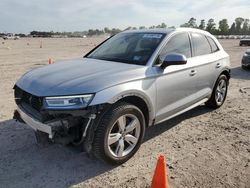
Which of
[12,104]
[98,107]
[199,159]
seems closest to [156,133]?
[199,159]

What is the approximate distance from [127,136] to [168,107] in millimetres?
977

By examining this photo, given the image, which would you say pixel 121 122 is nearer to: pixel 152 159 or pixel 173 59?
pixel 152 159

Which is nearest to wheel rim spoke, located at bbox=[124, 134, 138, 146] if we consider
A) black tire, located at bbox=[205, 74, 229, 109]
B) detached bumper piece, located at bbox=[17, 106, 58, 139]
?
detached bumper piece, located at bbox=[17, 106, 58, 139]

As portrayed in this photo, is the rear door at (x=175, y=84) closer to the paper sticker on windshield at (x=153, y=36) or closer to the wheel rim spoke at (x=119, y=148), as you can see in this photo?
the paper sticker on windshield at (x=153, y=36)

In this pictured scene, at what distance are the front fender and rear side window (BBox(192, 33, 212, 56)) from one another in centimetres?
166

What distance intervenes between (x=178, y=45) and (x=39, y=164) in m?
2.94

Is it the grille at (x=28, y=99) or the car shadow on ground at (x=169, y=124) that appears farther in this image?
the car shadow on ground at (x=169, y=124)

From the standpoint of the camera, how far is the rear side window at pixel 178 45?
4.63 metres

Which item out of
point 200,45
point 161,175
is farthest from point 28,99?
point 200,45

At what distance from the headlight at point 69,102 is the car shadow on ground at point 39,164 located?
2.11 feet

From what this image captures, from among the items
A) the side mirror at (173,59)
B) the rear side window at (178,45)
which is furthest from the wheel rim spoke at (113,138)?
the rear side window at (178,45)

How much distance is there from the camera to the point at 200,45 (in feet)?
18.3

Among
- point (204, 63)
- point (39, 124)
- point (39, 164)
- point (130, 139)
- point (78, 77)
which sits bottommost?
point (39, 164)

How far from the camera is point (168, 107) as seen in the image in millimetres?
4617
